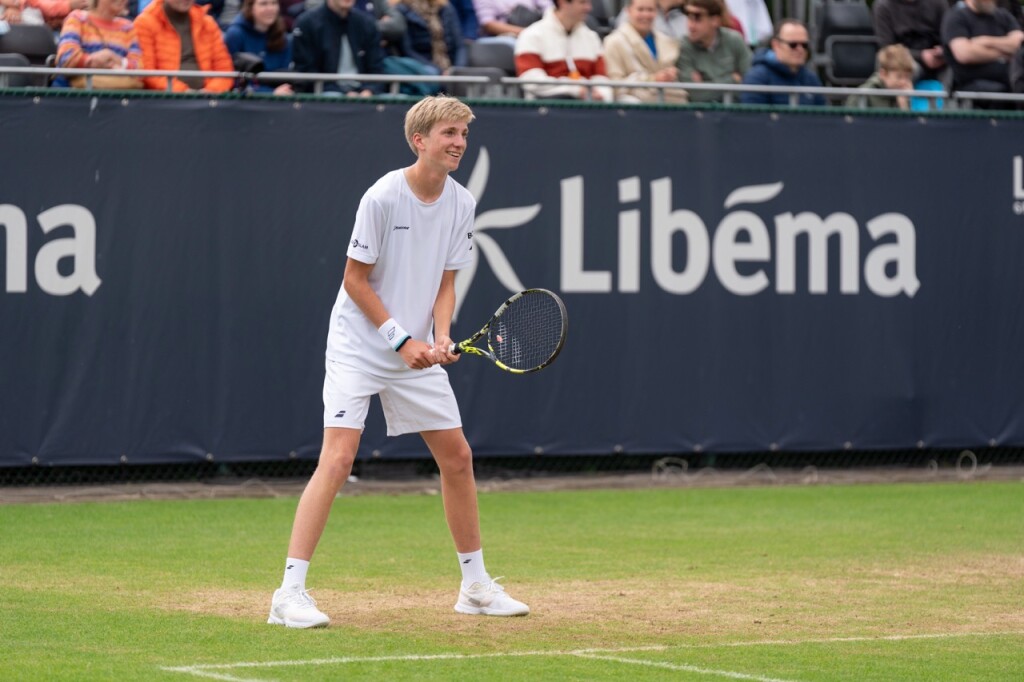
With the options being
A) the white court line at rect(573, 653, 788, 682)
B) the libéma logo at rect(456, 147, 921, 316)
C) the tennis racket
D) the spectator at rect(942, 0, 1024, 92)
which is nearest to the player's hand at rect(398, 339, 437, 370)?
the tennis racket

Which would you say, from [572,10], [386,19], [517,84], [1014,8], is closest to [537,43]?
[572,10]

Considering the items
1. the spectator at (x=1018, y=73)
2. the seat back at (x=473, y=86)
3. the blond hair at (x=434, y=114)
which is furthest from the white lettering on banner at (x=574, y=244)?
the blond hair at (x=434, y=114)

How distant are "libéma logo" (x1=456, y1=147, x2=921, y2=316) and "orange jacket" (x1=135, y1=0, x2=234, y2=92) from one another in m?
2.06

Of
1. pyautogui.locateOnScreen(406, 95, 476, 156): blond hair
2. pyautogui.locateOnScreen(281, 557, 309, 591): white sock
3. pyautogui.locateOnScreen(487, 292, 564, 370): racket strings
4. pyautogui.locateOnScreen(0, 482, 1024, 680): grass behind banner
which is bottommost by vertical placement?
pyautogui.locateOnScreen(0, 482, 1024, 680): grass behind banner

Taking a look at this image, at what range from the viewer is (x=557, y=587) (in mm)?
8172

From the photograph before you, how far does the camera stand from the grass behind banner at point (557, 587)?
242 inches

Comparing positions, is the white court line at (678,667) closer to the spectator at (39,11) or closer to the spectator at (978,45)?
the spectator at (39,11)

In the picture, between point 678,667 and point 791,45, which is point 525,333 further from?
point 791,45

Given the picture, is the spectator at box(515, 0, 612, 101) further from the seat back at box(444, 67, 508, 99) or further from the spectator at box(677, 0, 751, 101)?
the spectator at box(677, 0, 751, 101)

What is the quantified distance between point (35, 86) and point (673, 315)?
4991 mm

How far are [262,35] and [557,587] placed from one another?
20.7ft

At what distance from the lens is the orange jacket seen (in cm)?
1212

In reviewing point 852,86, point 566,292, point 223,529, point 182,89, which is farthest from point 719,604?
point 852,86

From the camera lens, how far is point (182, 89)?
12.3 meters
